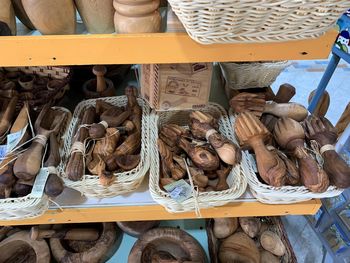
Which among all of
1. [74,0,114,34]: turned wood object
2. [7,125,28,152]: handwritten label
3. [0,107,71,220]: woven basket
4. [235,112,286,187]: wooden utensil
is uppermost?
[74,0,114,34]: turned wood object

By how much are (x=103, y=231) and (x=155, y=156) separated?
365 mm

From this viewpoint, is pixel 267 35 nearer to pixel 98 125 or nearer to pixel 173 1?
pixel 173 1

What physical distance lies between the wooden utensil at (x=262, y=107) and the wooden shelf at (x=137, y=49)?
245mm

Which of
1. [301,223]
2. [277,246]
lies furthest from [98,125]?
[301,223]

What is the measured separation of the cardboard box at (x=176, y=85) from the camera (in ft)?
2.40

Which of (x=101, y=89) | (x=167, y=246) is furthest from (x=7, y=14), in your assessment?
(x=167, y=246)

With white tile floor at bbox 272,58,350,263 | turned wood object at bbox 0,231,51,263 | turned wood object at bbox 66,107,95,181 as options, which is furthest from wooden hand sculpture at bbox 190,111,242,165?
white tile floor at bbox 272,58,350,263

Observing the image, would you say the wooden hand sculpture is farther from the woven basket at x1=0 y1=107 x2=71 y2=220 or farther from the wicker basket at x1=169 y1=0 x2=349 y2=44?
the woven basket at x1=0 y1=107 x2=71 y2=220

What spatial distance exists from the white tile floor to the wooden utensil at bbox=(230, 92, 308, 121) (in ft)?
2.12

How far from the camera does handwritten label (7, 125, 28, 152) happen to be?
0.69 meters

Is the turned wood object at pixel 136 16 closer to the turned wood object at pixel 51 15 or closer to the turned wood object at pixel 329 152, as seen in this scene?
the turned wood object at pixel 51 15

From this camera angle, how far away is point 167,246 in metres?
0.97

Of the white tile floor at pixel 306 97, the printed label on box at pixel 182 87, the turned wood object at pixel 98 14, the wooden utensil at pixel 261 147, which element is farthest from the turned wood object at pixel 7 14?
the white tile floor at pixel 306 97

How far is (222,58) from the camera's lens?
1.82 ft
